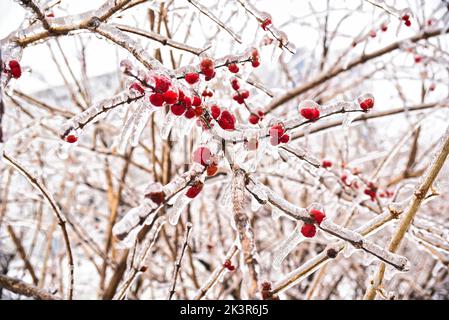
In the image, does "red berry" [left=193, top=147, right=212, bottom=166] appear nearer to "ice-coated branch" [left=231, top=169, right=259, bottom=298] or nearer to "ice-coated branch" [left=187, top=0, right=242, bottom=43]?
"ice-coated branch" [left=231, top=169, right=259, bottom=298]

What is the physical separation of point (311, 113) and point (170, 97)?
0.33 metres

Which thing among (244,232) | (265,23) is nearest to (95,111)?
(244,232)

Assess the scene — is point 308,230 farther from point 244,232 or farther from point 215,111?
point 215,111

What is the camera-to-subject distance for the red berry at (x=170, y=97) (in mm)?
744

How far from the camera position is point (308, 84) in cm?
270

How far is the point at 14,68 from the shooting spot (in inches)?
35.9

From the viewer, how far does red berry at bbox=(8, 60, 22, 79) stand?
91 cm

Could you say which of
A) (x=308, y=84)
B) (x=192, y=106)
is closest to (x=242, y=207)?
(x=192, y=106)

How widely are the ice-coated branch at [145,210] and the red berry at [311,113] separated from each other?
300 mm

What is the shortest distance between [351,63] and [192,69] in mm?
2052

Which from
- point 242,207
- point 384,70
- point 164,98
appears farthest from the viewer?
point 384,70

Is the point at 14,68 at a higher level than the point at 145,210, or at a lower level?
higher
